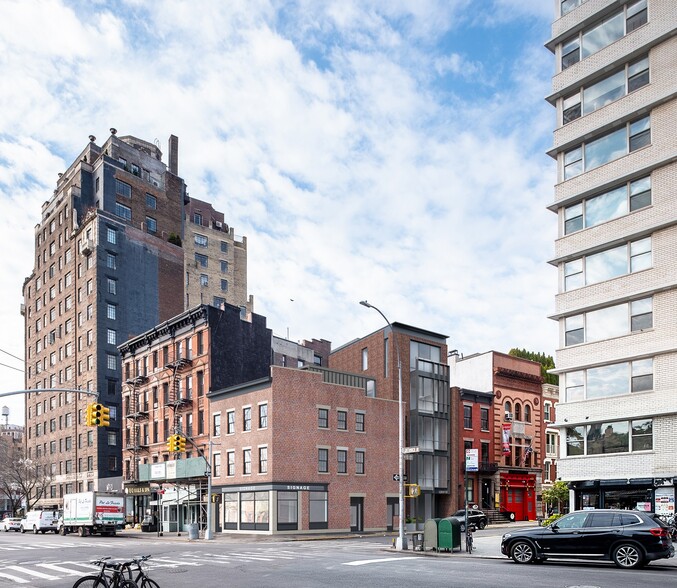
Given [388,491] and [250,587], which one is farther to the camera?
[388,491]

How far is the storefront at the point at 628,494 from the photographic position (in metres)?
32.2

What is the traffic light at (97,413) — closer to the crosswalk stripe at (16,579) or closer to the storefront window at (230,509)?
the crosswalk stripe at (16,579)

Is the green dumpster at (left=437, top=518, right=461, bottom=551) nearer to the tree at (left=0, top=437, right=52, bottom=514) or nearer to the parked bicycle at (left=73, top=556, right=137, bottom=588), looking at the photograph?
the parked bicycle at (left=73, top=556, right=137, bottom=588)

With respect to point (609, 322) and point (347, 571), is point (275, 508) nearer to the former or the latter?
point (609, 322)

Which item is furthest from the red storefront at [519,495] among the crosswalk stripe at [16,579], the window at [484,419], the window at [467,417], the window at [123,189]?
the window at [123,189]

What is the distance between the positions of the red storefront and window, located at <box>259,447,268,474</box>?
26812 mm

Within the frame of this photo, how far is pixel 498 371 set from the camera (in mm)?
69562

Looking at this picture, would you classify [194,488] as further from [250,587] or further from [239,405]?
[250,587]

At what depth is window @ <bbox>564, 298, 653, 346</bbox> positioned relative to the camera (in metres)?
34.5

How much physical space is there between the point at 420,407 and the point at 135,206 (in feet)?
153

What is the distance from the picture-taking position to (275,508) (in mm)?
49500

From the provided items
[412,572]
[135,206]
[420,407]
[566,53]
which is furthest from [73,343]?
[412,572]

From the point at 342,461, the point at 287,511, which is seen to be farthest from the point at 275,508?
the point at 342,461

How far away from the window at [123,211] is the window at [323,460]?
47.9 m
